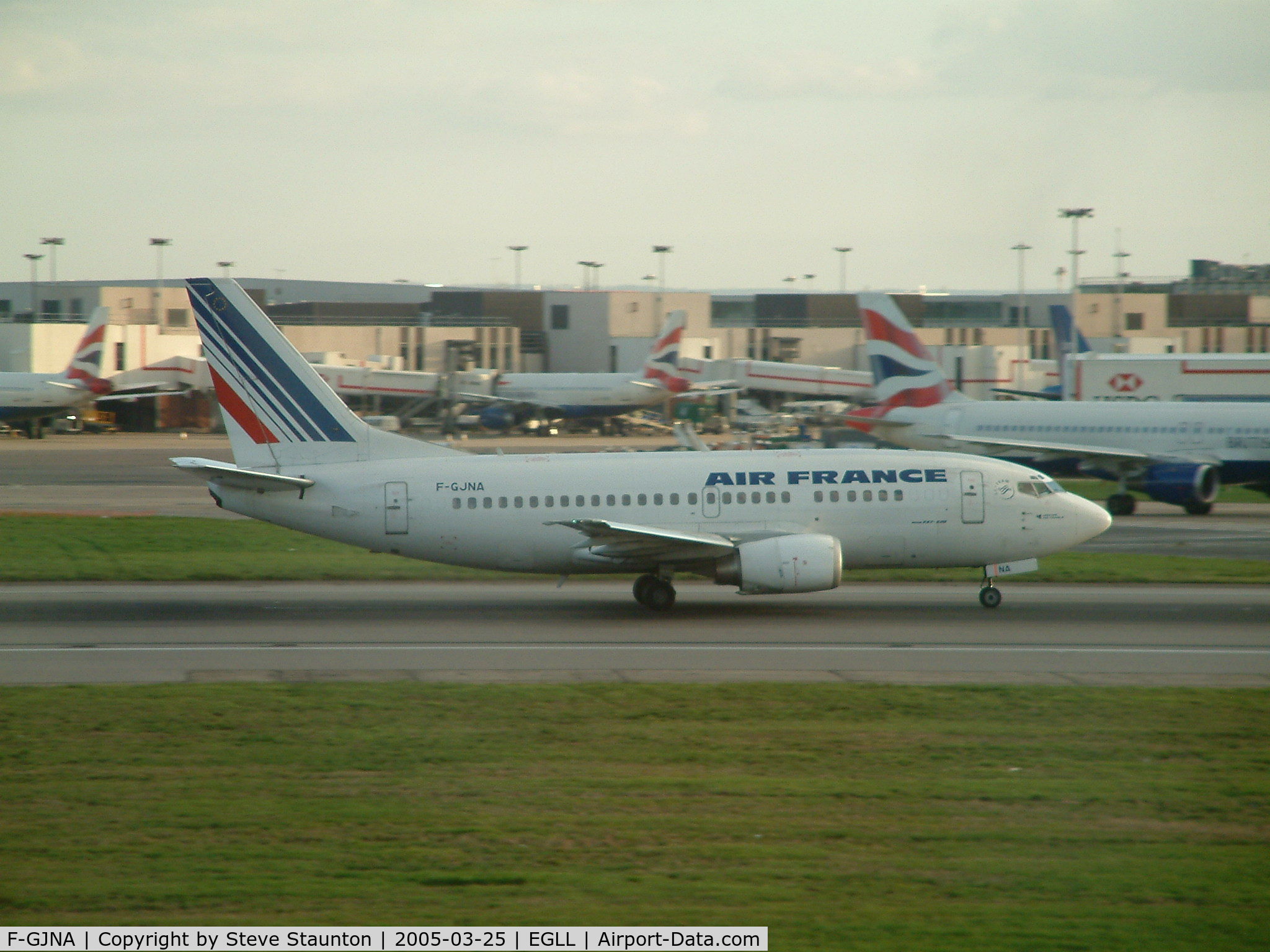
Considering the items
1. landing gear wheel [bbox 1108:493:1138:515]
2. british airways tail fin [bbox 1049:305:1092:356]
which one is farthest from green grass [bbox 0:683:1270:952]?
british airways tail fin [bbox 1049:305:1092:356]

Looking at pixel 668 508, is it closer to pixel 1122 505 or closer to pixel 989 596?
pixel 989 596

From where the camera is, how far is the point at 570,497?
1012 inches

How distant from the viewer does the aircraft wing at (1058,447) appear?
47.1 m

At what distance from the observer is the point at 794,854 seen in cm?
1113

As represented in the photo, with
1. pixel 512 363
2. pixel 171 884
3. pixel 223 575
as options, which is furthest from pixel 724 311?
pixel 171 884

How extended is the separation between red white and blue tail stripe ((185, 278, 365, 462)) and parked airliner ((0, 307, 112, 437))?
6448cm

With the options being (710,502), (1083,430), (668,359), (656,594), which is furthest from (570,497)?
(668,359)

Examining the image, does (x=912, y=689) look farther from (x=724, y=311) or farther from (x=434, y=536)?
(x=724, y=311)

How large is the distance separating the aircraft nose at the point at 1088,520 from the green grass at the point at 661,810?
331 inches

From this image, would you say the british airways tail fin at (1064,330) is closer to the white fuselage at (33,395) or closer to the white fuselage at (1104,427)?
the white fuselage at (1104,427)

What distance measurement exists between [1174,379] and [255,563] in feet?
169

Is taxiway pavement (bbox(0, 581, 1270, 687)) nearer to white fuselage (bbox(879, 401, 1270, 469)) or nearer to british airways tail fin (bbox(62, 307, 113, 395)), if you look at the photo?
white fuselage (bbox(879, 401, 1270, 469))

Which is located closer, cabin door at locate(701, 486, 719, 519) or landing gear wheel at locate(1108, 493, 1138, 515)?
cabin door at locate(701, 486, 719, 519)

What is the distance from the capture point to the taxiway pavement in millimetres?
19656
